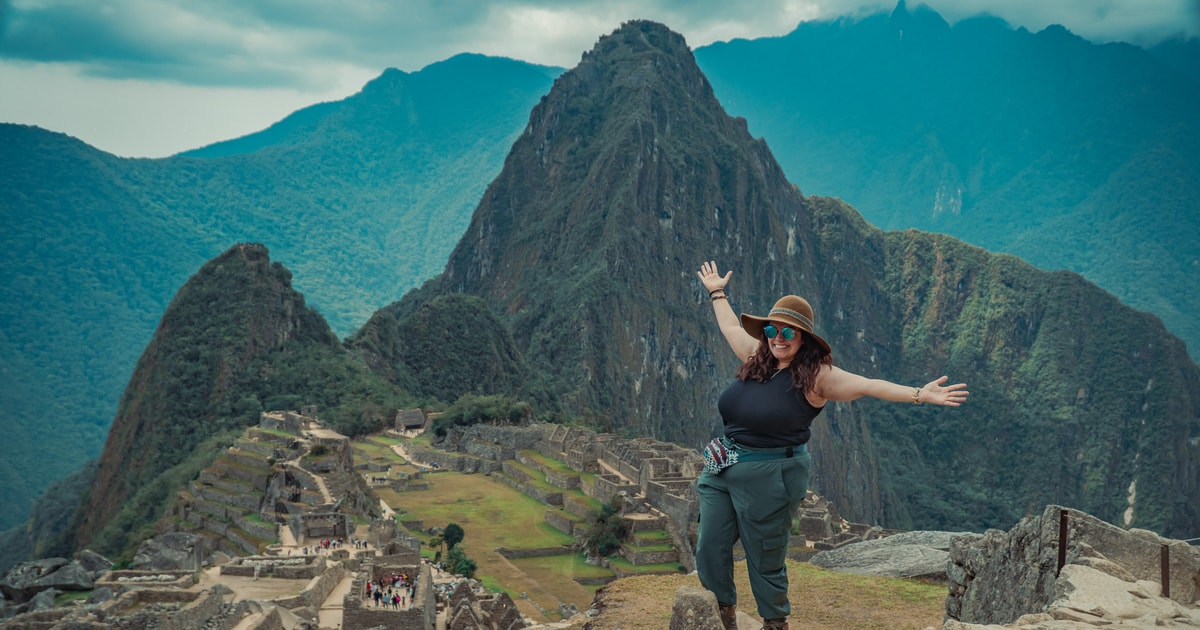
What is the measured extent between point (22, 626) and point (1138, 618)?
19264 mm

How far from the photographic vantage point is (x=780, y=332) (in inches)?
296

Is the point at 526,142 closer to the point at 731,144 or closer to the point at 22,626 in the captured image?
the point at 731,144

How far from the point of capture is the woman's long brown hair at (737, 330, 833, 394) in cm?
743

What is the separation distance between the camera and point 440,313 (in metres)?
100

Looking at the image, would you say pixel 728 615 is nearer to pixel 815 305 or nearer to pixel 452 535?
pixel 452 535

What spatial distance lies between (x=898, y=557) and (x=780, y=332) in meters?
8.55

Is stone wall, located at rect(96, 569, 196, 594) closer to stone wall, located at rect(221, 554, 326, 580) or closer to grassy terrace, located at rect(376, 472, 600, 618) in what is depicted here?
stone wall, located at rect(221, 554, 326, 580)

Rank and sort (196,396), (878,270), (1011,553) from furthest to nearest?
(878,270)
(196,396)
(1011,553)

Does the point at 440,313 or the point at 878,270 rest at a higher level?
the point at 878,270

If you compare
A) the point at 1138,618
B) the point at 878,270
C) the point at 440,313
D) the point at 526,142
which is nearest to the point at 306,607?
the point at 1138,618

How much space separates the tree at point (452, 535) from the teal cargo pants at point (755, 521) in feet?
99.4

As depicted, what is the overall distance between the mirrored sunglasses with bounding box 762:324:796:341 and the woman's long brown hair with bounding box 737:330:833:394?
54mm

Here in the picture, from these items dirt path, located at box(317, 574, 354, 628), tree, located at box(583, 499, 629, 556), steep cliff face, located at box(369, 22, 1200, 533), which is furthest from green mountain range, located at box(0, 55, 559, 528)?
dirt path, located at box(317, 574, 354, 628)

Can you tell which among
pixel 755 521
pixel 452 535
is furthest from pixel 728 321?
pixel 452 535
